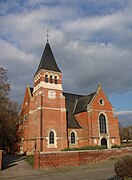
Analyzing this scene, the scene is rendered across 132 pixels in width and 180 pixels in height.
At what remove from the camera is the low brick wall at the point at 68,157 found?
19.5m

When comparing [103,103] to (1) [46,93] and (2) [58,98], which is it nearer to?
(2) [58,98]

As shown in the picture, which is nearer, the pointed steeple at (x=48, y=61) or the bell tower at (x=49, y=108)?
the bell tower at (x=49, y=108)

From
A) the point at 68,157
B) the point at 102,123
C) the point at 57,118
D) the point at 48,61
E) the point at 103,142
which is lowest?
the point at 68,157

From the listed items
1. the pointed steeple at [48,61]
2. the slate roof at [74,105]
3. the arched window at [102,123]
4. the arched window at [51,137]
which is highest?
the pointed steeple at [48,61]

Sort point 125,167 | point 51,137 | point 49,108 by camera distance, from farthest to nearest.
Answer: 1. point 49,108
2. point 51,137
3. point 125,167

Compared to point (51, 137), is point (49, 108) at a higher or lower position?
higher

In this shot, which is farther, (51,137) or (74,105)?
(74,105)

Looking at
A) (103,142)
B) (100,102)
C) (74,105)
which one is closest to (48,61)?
(74,105)

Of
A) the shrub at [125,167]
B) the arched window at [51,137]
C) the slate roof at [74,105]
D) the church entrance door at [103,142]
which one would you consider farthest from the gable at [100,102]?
the shrub at [125,167]

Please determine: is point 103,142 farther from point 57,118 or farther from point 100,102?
point 57,118

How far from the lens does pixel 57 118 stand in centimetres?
3356

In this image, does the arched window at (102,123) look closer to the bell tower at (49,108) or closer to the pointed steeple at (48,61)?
the bell tower at (49,108)

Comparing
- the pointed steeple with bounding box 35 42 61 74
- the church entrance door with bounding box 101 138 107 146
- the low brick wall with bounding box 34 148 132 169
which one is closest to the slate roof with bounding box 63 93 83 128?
the church entrance door with bounding box 101 138 107 146

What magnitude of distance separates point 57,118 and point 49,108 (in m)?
2.21
